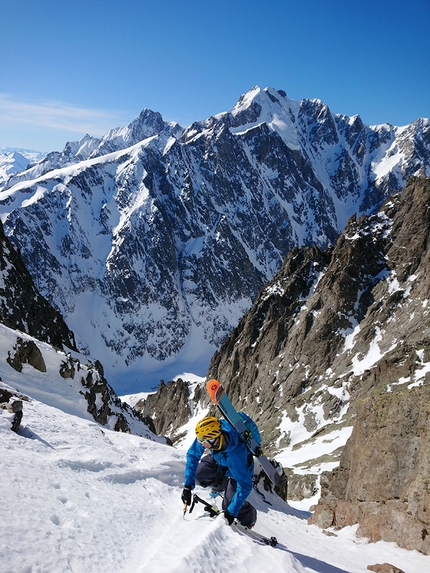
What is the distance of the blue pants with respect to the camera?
23.8 feet

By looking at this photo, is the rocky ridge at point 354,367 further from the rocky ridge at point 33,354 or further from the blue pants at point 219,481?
the rocky ridge at point 33,354

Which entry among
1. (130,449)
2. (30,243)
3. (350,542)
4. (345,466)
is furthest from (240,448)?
(30,243)

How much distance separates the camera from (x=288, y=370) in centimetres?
7175

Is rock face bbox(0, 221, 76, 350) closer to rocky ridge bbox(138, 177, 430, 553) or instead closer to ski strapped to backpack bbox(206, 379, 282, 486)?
rocky ridge bbox(138, 177, 430, 553)

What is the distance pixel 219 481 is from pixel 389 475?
5825 millimetres

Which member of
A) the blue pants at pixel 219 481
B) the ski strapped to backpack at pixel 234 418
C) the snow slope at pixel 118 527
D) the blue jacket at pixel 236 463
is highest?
the ski strapped to backpack at pixel 234 418

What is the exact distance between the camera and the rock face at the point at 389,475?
346 inches

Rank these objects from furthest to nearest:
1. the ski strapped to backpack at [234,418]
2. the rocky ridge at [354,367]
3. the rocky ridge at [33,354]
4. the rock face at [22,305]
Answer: the rock face at [22,305] → the rocky ridge at [33,354] → the rocky ridge at [354,367] → the ski strapped to backpack at [234,418]

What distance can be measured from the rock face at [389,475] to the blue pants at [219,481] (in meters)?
3.70

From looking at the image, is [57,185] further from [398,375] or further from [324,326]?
[398,375]

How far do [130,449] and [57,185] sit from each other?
206323 millimetres

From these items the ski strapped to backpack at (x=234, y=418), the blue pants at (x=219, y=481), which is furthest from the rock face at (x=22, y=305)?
the ski strapped to backpack at (x=234, y=418)

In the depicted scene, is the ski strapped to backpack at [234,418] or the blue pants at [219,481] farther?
the blue pants at [219,481]

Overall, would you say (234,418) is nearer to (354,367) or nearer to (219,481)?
(219,481)
